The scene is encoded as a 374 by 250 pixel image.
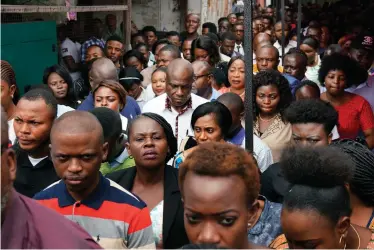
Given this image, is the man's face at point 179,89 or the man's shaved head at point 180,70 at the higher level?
the man's shaved head at point 180,70

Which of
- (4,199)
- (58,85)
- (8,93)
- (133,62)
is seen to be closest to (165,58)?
(133,62)

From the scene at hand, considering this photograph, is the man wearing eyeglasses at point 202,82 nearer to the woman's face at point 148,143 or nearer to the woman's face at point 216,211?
the woman's face at point 148,143

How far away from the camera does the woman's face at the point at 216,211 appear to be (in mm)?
2541

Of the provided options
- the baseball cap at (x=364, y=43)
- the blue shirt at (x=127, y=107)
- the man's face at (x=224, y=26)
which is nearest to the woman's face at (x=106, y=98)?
the blue shirt at (x=127, y=107)

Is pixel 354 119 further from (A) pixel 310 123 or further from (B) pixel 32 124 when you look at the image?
(B) pixel 32 124

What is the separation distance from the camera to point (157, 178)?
152 inches

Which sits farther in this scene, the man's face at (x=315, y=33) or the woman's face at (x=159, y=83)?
the man's face at (x=315, y=33)

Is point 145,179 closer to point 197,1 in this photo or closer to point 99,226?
point 99,226

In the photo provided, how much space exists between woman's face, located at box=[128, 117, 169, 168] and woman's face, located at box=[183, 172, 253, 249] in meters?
1.22

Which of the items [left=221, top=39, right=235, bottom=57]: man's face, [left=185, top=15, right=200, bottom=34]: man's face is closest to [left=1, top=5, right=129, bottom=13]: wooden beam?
[left=221, top=39, right=235, bottom=57]: man's face

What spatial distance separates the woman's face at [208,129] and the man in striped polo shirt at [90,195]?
1.31 m

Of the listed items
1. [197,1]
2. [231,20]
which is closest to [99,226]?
[231,20]

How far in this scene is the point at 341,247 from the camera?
115 inches

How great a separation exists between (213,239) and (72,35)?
9.16m
